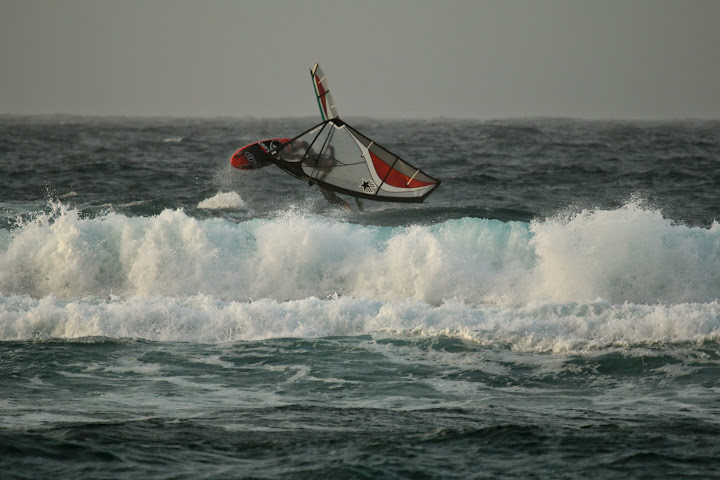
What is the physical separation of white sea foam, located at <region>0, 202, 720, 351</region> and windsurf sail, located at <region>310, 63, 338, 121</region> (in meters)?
3.57

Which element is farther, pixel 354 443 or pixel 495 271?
pixel 495 271

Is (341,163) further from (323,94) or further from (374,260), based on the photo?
(374,260)

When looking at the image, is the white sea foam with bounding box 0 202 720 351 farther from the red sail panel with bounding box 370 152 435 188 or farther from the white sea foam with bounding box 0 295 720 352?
the red sail panel with bounding box 370 152 435 188

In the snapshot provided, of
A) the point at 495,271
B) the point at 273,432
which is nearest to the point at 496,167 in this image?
the point at 495,271

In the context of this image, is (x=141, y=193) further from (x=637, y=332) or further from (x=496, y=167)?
(x=637, y=332)

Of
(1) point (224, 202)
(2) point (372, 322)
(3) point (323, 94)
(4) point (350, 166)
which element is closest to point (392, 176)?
(4) point (350, 166)

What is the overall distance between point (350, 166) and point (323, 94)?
1.59 m

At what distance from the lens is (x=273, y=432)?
971 centimetres

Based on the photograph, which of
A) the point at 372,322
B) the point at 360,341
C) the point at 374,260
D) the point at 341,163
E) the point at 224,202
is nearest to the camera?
the point at 360,341

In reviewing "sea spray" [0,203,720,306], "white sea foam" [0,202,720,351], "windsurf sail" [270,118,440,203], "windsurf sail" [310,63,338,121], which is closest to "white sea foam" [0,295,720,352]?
"white sea foam" [0,202,720,351]

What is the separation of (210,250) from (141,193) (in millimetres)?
10232

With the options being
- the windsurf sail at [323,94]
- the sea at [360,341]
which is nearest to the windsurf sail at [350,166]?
the windsurf sail at [323,94]

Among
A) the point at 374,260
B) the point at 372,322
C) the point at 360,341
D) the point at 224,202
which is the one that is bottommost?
the point at 360,341

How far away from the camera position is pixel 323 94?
634 inches
